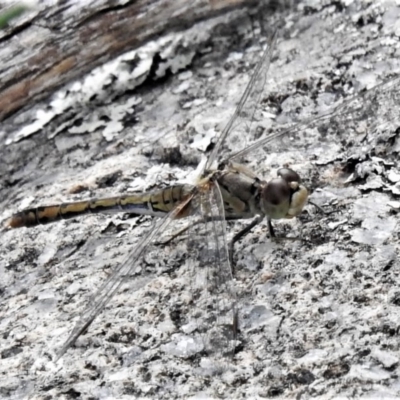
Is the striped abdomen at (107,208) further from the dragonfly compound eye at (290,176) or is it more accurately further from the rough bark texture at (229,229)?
the dragonfly compound eye at (290,176)

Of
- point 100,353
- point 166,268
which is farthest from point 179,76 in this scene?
point 100,353

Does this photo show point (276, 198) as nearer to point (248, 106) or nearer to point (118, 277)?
point (248, 106)

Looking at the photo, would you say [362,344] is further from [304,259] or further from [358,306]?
[304,259]

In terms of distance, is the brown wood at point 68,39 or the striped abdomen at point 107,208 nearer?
the striped abdomen at point 107,208

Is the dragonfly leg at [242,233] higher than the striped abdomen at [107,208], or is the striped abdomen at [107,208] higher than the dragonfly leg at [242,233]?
the striped abdomen at [107,208]

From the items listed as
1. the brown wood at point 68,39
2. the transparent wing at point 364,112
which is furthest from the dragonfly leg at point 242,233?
the brown wood at point 68,39
